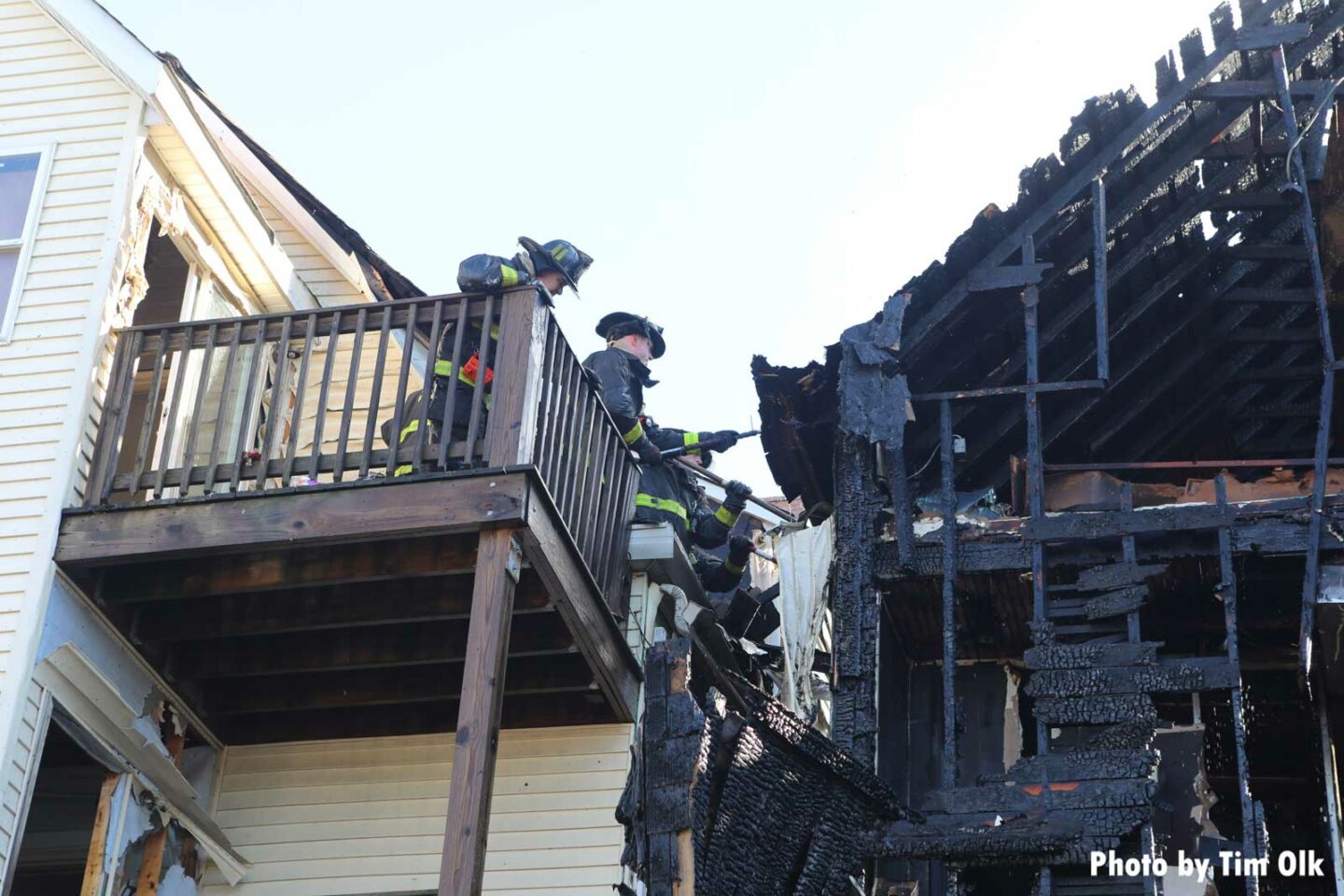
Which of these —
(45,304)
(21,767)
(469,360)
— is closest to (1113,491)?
(469,360)

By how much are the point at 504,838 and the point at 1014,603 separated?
363 cm

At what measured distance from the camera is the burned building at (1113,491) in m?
11.0

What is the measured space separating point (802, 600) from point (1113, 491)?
7.28 ft

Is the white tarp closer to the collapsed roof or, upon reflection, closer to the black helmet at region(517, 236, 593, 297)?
the collapsed roof

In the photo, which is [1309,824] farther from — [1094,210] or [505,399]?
[505,399]

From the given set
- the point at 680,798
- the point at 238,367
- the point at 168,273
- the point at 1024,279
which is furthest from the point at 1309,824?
the point at 168,273

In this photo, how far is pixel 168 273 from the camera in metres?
13.1

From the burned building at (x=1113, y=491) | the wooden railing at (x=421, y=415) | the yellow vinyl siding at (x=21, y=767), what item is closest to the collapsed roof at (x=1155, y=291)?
the burned building at (x=1113, y=491)

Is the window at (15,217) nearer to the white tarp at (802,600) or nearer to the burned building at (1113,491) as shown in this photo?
the burned building at (1113,491)

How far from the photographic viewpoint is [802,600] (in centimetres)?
1203

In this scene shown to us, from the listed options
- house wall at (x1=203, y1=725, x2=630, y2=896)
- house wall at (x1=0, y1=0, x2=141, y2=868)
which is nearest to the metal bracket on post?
house wall at (x1=203, y1=725, x2=630, y2=896)

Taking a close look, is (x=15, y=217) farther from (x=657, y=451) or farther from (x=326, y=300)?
(x=657, y=451)

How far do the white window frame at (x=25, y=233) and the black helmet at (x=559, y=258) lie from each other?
2.83 meters

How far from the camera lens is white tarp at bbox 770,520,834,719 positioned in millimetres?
11969
